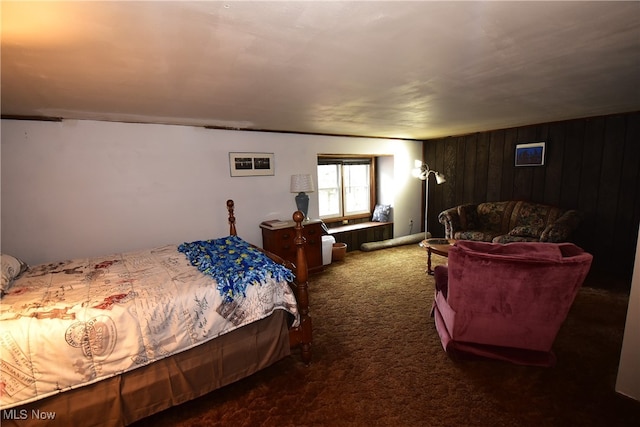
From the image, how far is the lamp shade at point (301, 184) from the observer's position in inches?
169

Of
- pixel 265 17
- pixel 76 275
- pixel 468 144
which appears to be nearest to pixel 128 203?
pixel 76 275

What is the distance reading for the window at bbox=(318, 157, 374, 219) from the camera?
17.6 feet

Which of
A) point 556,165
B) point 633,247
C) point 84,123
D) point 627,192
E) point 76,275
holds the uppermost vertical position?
point 84,123

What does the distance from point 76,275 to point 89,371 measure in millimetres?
1034

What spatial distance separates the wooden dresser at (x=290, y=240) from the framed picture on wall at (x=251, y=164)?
77 cm

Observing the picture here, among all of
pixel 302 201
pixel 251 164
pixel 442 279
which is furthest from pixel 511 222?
pixel 251 164

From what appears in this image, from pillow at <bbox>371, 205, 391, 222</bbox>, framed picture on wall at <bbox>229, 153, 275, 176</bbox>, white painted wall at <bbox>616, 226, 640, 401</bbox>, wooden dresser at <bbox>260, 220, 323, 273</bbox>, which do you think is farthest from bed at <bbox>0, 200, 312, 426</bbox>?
pillow at <bbox>371, 205, 391, 222</bbox>

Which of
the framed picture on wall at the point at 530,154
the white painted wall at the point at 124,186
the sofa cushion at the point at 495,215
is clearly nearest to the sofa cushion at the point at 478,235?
the sofa cushion at the point at 495,215

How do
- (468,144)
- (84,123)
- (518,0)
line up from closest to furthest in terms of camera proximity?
1. (518,0)
2. (84,123)
3. (468,144)

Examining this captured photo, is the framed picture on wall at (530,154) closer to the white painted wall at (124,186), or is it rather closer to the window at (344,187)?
the window at (344,187)

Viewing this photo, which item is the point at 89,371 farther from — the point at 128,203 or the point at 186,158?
the point at 186,158

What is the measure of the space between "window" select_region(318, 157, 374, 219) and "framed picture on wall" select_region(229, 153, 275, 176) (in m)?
1.12

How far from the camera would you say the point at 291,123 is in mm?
3738

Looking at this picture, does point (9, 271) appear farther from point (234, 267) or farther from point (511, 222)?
point (511, 222)
